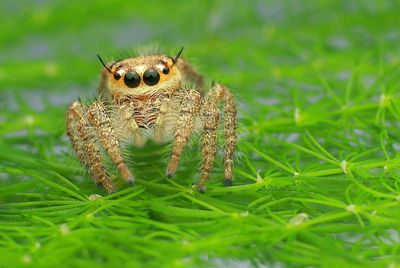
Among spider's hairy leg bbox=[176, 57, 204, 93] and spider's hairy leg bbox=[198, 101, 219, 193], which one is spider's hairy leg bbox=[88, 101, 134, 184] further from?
spider's hairy leg bbox=[176, 57, 204, 93]

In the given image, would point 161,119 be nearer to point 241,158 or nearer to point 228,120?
point 228,120

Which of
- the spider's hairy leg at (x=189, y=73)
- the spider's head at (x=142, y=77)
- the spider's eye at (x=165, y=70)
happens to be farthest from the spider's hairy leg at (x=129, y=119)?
the spider's hairy leg at (x=189, y=73)


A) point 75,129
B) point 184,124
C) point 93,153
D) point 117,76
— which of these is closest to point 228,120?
point 184,124

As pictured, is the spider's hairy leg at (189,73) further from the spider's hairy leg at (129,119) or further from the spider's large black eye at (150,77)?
the spider's hairy leg at (129,119)

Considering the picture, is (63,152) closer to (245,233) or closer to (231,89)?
(231,89)

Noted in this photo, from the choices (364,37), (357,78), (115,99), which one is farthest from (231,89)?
(364,37)

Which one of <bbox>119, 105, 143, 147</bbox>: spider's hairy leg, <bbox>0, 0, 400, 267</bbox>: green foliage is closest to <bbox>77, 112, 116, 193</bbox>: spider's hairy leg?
<bbox>0, 0, 400, 267</bbox>: green foliage
